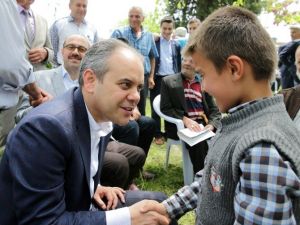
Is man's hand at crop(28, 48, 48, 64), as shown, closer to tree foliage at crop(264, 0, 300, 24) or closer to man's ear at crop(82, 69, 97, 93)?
man's ear at crop(82, 69, 97, 93)

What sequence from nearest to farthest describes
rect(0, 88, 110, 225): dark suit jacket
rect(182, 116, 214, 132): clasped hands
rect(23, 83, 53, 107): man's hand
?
1. rect(0, 88, 110, 225): dark suit jacket
2. rect(23, 83, 53, 107): man's hand
3. rect(182, 116, 214, 132): clasped hands

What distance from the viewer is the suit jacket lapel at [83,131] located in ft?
5.31

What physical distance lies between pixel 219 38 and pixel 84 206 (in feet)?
3.36

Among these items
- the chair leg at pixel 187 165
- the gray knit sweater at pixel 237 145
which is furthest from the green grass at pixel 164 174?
the gray knit sweater at pixel 237 145

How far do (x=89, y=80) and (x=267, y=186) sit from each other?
3.40ft

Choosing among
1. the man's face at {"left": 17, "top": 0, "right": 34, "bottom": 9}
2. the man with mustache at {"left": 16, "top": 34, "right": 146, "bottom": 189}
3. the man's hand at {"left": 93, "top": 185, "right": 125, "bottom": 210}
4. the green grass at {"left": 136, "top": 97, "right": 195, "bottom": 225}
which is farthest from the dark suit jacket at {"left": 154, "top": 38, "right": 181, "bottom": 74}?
the man's hand at {"left": 93, "top": 185, "right": 125, "bottom": 210}

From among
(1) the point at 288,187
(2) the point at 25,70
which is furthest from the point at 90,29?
(1) the point at 288,187

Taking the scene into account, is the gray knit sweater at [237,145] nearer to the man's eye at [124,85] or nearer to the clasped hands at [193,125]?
the man's eye at [124,85]

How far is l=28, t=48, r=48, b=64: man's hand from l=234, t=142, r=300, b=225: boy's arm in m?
3.07

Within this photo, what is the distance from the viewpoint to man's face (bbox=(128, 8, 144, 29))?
5.61 meters

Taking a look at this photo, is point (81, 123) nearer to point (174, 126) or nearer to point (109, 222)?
point (109, 222)

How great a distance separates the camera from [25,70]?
2.39m

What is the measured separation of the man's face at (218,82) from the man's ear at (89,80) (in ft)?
1.95

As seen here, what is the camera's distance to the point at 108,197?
2.07 metres
